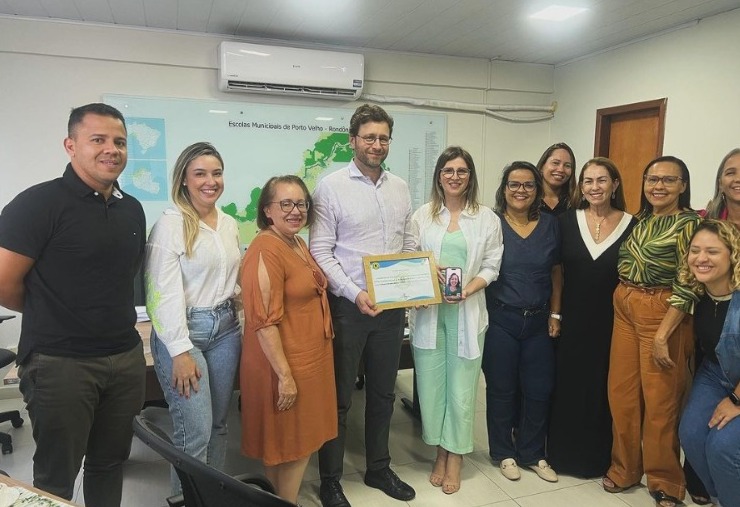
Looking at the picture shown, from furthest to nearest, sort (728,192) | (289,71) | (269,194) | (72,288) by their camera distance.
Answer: (289,71)
(728,192)
(269,194)
(72,288)

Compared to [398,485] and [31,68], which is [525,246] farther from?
[31,68]

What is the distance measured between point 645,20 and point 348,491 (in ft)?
11.9

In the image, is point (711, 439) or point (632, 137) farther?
point (632, 137)

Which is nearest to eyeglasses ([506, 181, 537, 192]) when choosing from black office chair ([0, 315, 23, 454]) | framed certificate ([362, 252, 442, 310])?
framed certificate ([362, 252, 442, 310])

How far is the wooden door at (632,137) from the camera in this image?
13.2ft

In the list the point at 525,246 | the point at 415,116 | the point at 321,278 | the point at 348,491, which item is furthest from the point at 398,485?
the point at 415,116

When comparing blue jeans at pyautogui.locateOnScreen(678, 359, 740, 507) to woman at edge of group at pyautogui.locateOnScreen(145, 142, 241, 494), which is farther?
blue jeans at pyautogui.locateOnScreen(678, 359, 740, 507)

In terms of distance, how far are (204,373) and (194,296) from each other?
10.9 inches

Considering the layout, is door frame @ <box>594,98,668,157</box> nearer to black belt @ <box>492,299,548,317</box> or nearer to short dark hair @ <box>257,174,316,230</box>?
black belt @ <box>492,299,548,317</box>

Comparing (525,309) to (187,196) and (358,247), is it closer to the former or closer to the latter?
(358,247)

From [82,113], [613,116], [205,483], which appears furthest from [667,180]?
[613,116]

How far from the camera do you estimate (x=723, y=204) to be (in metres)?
2.28

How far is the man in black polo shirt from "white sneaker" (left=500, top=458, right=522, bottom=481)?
1.88 meters

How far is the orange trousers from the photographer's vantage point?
7.27 ft
